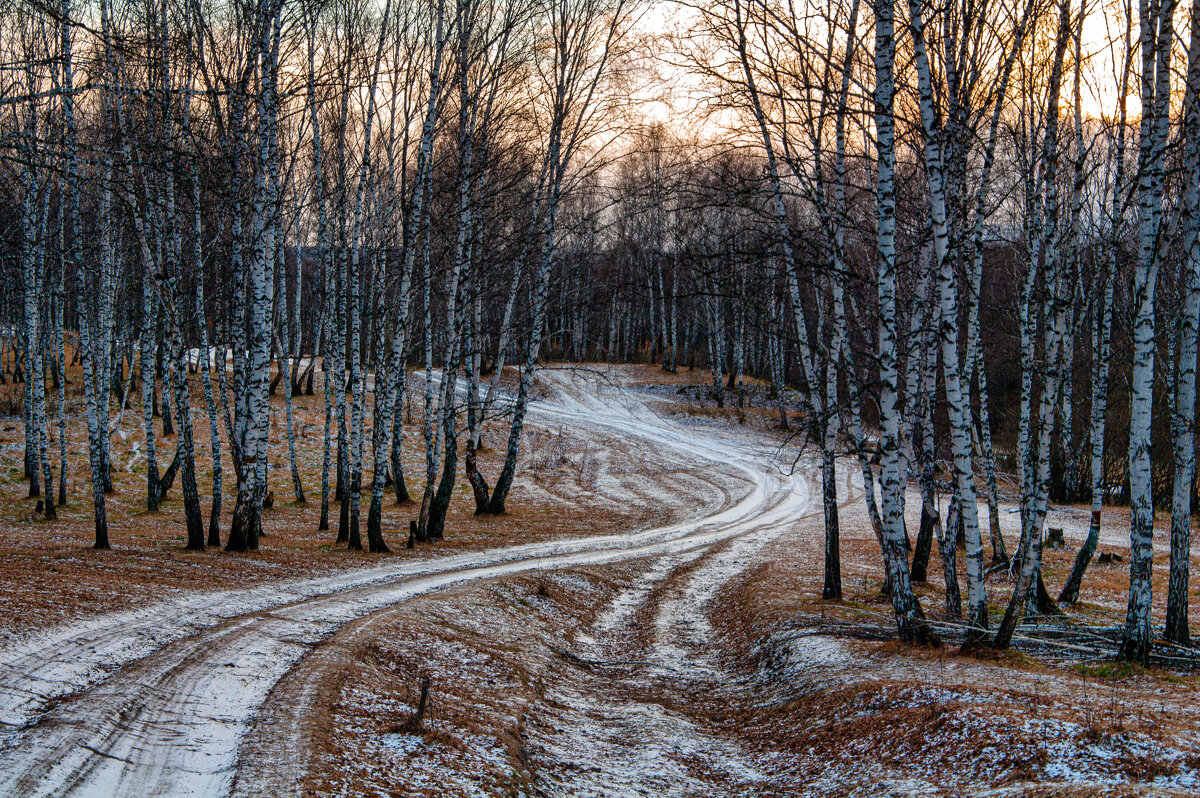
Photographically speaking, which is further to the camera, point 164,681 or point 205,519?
point 205,519

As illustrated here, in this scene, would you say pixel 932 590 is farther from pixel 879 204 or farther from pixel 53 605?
pixel 53 605

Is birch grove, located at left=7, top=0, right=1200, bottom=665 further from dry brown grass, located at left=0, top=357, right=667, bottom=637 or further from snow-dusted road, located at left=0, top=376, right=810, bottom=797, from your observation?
snow-dusted road, located at left=0, top=376, right=810, bottom=797

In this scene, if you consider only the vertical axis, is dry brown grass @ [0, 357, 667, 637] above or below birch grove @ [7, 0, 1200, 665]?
below

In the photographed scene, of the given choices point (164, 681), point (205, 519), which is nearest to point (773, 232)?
point (164, 681)

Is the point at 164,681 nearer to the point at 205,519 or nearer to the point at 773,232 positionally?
the point at 773,232

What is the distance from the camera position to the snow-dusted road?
5.16 m

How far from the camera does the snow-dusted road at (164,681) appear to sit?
5156 mm

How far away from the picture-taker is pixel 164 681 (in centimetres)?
699

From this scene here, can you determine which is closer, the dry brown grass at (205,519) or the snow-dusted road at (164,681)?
the snow-dusted road at (164,681)

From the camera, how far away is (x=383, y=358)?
54.9 feet

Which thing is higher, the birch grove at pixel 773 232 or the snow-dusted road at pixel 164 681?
the birch grove at pixel 773 232

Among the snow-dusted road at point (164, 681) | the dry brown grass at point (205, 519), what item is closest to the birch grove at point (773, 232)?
the dry brown grass at point (205, 519)

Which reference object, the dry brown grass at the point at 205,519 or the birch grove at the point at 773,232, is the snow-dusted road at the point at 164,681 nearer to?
the dry brown grass at the point at 205,519

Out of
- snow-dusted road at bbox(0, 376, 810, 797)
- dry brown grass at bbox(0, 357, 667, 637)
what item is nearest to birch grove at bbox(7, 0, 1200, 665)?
dry brown grass at bbox(0, 357, 667, 637)
